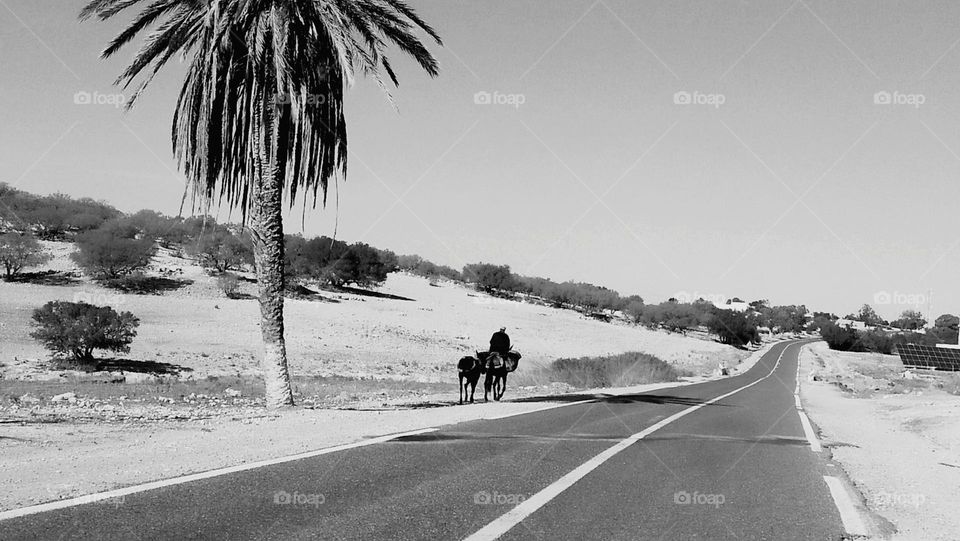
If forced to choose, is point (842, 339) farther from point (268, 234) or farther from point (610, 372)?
point (268, 234)

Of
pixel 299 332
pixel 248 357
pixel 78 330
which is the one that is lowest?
pixel 248 357

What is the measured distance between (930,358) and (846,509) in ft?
226

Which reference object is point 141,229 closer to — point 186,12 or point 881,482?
point 186,12

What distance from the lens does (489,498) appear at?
6.71 metres

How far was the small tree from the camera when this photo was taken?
4689cm

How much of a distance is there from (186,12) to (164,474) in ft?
39.6

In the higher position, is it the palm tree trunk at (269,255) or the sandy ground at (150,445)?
the palm tree trunk at (269,255)

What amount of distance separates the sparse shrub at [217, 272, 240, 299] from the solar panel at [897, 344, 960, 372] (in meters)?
56.7

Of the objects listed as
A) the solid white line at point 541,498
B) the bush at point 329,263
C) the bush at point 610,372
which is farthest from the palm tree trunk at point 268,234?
Answer: the bush at point 329,263

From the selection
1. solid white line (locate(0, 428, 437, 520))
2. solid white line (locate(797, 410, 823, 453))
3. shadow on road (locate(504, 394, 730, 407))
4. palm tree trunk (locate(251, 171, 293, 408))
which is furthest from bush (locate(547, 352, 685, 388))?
solid white line (locate(0, 428, 437, 520))

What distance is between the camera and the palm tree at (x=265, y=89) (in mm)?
15773

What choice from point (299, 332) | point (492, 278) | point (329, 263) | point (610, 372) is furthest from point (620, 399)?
point (492, 278)

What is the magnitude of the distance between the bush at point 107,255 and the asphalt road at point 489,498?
45655 millimetres

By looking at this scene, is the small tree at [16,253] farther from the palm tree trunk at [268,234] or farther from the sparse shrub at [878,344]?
the sparse shrub at [878,344]
